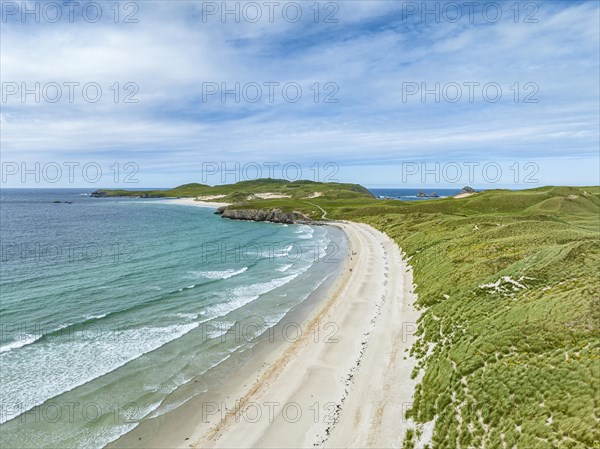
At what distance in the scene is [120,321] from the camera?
36969mm

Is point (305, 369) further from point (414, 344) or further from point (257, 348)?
point (414, 344)

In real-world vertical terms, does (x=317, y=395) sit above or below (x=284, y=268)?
below

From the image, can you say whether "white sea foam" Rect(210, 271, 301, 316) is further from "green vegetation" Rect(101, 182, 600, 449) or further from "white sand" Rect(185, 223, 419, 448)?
"green vegetation" Rect(101, 182, 600, 449)

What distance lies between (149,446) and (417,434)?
16014mm

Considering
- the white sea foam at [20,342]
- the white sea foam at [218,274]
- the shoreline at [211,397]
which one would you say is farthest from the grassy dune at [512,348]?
the white sea foam at [20,342]

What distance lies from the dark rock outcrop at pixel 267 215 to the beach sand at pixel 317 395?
103210mm

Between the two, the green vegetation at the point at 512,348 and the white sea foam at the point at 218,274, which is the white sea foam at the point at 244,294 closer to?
the white sea foam at the point at 218,274

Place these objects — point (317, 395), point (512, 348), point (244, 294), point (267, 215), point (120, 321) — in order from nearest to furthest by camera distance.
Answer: point (512, 348)
point (317, 395)
point (120, 321)
point (244, 294)
point (267, 215)

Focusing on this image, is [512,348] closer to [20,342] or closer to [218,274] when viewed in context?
[20,342]

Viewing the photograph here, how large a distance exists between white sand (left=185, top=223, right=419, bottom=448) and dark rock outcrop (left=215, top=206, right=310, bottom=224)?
333ft

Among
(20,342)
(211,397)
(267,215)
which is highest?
(267,215)

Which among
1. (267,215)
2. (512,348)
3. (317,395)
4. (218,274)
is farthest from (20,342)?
(267,215)

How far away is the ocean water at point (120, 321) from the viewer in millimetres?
22984

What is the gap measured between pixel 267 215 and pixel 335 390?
123 m
